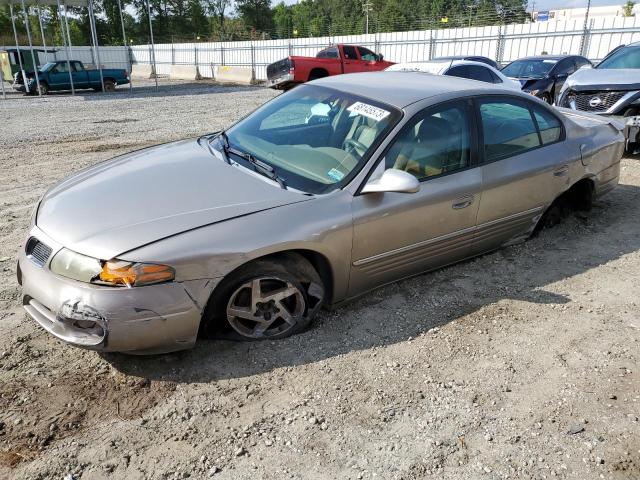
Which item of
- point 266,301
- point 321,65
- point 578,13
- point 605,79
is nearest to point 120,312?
point 266,301

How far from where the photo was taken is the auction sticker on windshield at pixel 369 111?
3.48m

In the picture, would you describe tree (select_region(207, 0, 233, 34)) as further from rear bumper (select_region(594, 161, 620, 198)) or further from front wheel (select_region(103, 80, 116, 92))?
rear bumper (select_region(594, 161, 620, 198))

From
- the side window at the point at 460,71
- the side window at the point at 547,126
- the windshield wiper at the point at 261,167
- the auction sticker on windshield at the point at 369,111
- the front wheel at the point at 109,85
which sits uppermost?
the auction sticker on windshield at the point at 369,111

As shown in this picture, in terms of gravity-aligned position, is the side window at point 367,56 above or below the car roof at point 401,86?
below

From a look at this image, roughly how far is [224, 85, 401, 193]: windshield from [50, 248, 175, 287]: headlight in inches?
40.3

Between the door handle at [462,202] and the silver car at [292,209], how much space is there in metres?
0.01

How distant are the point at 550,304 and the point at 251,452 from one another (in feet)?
7.98

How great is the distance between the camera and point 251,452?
2.40m

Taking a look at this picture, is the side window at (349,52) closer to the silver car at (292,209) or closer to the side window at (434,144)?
the silver car at (292,209)

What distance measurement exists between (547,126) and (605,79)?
459cm

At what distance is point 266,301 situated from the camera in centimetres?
307

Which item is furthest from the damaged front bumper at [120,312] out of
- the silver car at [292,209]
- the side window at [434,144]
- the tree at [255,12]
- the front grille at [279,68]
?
the tree at [255,12]

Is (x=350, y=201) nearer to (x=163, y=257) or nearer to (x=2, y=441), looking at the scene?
(x=163, y=257)

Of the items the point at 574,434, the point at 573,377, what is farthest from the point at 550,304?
the point at 574,434
